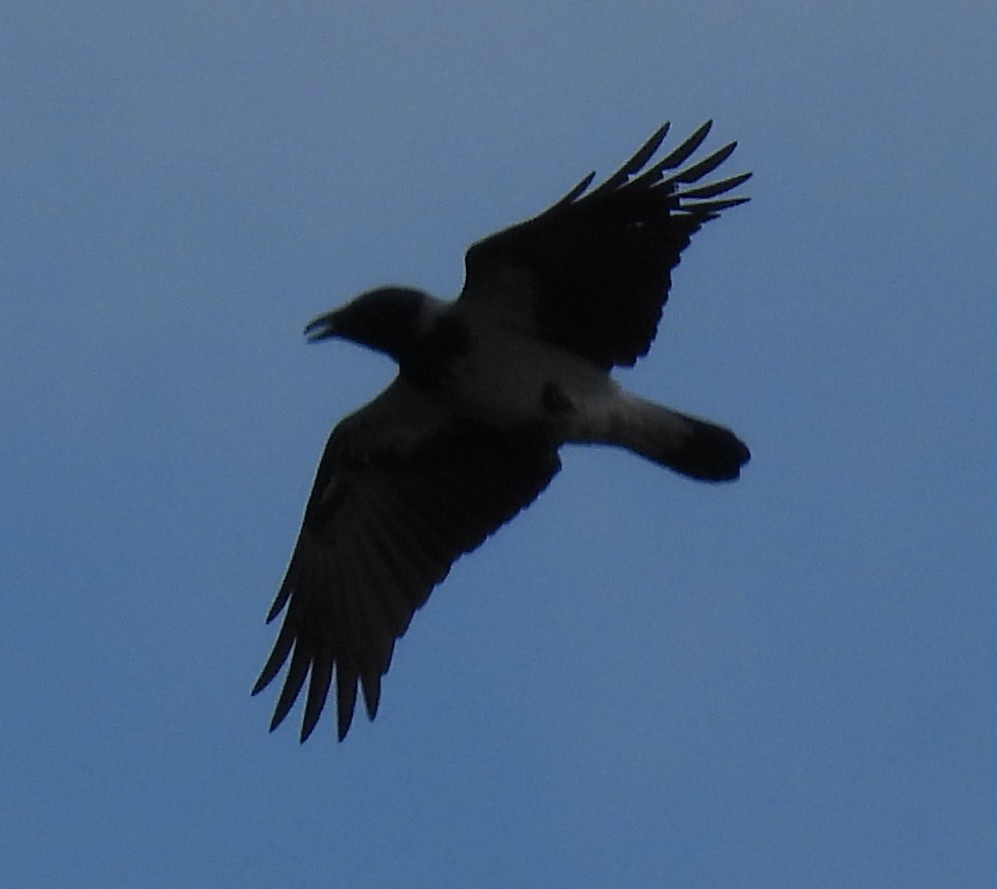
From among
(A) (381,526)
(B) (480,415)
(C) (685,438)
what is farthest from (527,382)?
(A) (381,526)

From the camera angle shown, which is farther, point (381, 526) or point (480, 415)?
point (381, 526)

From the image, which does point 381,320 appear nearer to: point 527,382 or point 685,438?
point 527,382

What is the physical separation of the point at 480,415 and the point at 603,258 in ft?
3.15

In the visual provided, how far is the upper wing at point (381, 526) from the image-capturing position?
39.9ft

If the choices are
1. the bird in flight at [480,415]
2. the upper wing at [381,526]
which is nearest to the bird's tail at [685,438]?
the bird in flight at [480,415]

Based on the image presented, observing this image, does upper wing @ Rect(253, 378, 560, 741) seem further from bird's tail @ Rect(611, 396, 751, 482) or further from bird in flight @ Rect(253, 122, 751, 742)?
bird's tail @ Rect(611, 396, 751, 482)

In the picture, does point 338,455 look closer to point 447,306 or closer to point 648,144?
point 447,306

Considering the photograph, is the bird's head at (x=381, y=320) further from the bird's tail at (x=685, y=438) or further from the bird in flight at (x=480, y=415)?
the bird's tail at (x=685, y=438)

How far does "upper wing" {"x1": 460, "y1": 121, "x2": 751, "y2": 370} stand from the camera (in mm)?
11531

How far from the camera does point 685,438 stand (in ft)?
39.2

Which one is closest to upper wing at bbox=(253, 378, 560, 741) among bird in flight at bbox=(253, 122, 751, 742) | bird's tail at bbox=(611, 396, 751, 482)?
bird in flight at bbox=(253, 122, 751, 742)

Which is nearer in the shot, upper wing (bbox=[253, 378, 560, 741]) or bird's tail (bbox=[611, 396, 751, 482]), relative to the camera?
bird's tail (bbox=[611, 396, 751, 482])

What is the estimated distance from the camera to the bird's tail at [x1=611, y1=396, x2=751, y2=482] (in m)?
11.9

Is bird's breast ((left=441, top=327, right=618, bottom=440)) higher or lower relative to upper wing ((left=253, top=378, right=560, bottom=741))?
higher
